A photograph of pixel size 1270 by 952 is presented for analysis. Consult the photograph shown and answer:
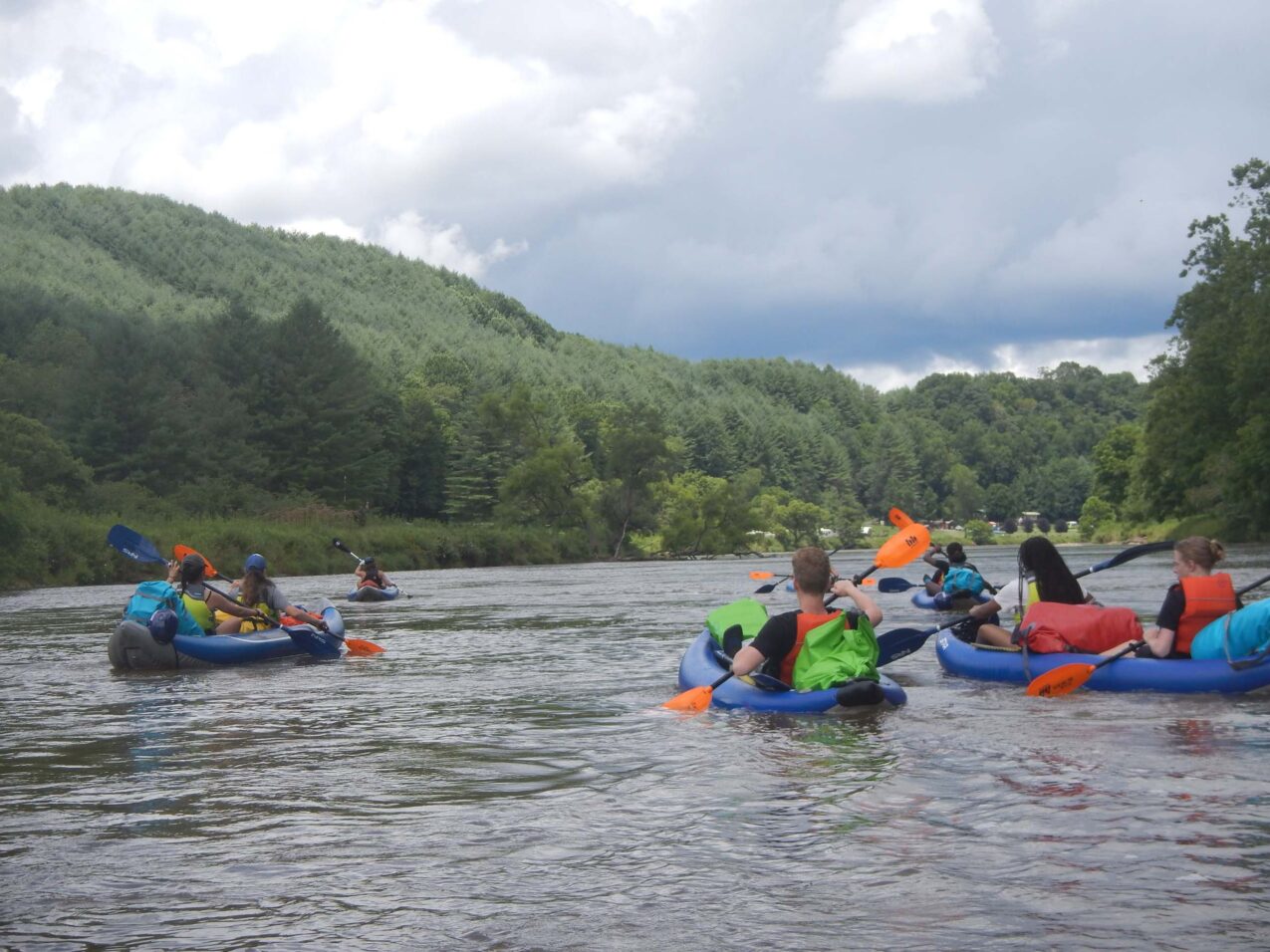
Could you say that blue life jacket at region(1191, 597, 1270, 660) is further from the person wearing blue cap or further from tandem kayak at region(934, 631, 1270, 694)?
the person wearing blue cap

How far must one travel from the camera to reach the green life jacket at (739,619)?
34.2 feet

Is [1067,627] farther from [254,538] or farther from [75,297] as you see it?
[75,297]

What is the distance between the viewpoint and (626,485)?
7119 cm

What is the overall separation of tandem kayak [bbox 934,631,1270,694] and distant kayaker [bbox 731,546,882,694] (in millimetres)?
1957

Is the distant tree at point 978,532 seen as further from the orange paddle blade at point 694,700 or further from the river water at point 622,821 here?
the orange paddle blade at point 694,700

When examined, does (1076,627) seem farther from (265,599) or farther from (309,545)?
(309,545)

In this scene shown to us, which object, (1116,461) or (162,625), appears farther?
(1116,461)

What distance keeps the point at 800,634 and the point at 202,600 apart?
694cm

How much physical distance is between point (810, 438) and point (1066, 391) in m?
72.5

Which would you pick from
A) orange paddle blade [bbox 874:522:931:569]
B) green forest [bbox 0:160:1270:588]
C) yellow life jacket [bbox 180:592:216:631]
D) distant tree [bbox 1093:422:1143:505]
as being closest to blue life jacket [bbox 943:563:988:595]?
orange paddle blade [bbox 874:522:931:569]

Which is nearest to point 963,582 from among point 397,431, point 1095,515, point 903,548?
point 903,548

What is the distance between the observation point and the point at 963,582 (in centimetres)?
1875

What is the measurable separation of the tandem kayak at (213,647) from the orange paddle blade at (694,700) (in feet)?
18.7

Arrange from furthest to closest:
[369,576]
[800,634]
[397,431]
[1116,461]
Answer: [1116,461]
[397,431]
[369,576]
[800,634]
